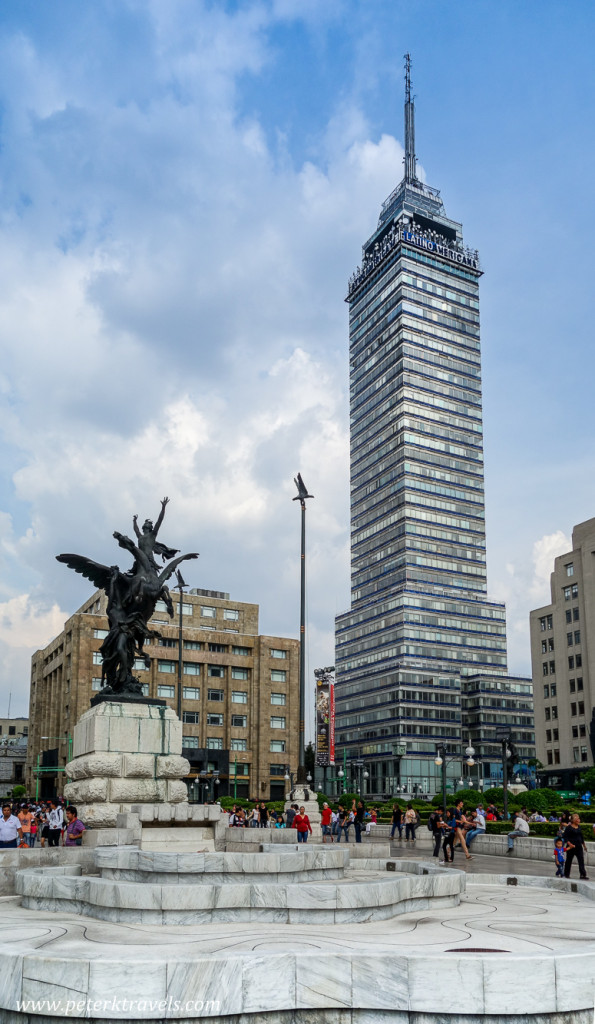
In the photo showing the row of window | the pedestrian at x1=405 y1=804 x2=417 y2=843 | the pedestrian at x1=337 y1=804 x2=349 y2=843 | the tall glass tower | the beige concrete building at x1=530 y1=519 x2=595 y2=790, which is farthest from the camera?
the tall glass tower

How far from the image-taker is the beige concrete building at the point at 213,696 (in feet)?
252

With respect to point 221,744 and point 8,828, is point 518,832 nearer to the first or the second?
point 8,828

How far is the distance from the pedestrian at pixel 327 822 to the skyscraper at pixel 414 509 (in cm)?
7147

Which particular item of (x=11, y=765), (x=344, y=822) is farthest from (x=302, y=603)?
(x=11, y=765)

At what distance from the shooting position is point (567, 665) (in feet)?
277

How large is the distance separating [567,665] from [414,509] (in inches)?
1379

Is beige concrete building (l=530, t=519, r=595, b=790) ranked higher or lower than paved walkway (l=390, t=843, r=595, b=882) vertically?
higher

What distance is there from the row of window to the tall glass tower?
2377cm

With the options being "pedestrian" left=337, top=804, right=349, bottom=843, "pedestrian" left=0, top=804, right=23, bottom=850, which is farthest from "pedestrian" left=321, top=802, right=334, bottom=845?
"pedestrian" left=0, top=804, right=23, bottom=850

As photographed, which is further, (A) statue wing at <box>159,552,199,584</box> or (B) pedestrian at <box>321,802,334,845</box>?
(B) pedestrian at <box>321,802,334,845</box>

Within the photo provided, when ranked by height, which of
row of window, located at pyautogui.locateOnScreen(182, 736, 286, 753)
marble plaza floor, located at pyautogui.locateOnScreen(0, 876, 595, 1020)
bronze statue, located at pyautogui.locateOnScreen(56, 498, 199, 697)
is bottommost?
marble plaza floor, located at pyautogui.locateOnScreen(0, 876, 595, 1020)

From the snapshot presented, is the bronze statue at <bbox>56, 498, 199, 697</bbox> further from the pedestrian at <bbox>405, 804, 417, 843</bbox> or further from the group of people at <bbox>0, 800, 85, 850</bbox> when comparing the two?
the pedestrian at <bbox>405, 804, 417, 843</bbox>

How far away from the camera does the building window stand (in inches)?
3196

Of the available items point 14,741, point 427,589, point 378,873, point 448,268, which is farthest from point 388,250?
point 378,873
